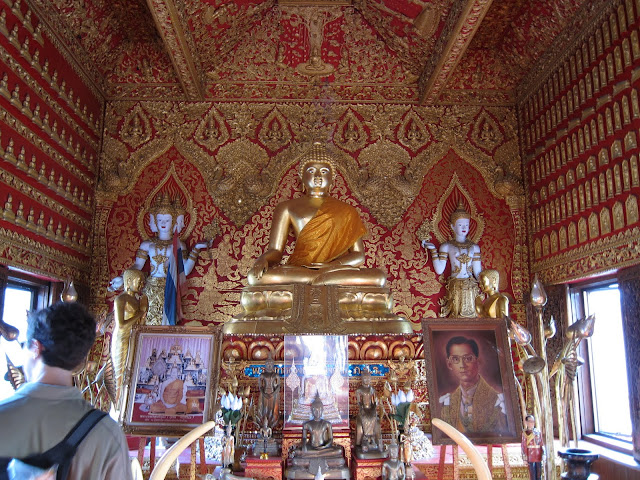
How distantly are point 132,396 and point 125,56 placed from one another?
5071 millimetres

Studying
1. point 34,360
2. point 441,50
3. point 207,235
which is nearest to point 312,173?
point 207,235

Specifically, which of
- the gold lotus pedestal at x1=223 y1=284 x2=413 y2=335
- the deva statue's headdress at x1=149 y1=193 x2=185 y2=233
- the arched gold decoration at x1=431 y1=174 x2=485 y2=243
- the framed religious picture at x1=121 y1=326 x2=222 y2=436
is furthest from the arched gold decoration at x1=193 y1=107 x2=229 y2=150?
the framed religious picture at x1=121 y1=326 x2=222 y2=436

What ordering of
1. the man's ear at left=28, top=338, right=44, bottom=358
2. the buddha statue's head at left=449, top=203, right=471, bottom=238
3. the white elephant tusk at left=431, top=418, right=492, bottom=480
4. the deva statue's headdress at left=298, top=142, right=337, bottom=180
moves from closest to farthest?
the man's ear at left=28, top=338, right=44, bottom=358 < the white elephant tusk at left=431, top=418, right=492, bottom=480 < the deva statue's headdress at left=298, top=142, right=337, bottom=180 < the buddha statue's head at left=449, top=203, right=471, bottom=238

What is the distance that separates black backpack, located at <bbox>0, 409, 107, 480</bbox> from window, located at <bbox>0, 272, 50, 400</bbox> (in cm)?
347

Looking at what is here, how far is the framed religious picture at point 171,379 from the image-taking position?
3.18 m

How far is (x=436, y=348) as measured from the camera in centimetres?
325

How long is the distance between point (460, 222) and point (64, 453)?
5743mm

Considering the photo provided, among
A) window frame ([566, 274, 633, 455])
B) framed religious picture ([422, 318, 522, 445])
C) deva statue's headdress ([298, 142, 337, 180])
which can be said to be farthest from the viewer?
deva statue's headdress ([298, 142, 337, 180])

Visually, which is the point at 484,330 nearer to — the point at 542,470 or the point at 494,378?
the point at 494,378

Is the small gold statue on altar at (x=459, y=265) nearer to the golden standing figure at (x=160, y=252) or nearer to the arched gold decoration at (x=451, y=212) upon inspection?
the arched gold decoration at (x=451, y=212)

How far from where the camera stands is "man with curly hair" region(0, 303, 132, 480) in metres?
Answer: 1.46

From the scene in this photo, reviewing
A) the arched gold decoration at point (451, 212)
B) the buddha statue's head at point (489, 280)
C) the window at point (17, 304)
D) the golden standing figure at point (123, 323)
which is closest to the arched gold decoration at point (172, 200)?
the window at point (17, 304)

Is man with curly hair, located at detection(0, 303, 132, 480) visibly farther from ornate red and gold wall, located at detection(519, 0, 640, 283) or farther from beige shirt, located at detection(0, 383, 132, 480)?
ornate red and gold wall, located at detection(519, 0, 640, 283)

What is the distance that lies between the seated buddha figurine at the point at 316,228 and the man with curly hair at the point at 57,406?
3819mm
